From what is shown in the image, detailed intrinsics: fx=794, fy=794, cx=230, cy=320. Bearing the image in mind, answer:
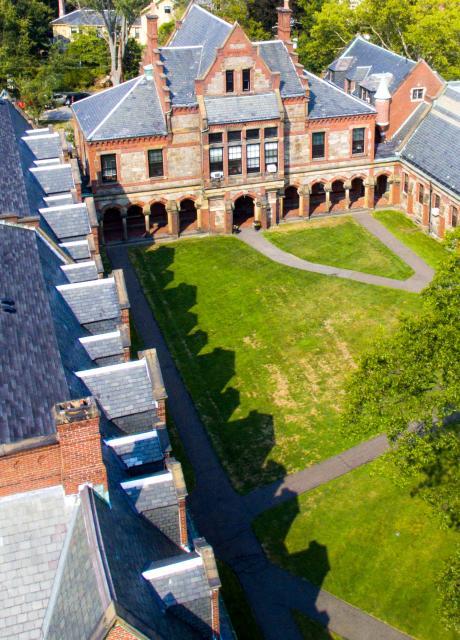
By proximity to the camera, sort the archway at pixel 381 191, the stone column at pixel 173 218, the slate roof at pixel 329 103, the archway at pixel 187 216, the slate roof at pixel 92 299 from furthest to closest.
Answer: the archway at pixel 381 191 → the archway at pixel 187 216 → the slate roof at pixel 329 103 → the stone column at pixel 173 218 → the slate roof at pixel 92 299

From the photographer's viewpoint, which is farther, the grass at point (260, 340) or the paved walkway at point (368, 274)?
the paved walkway at point (368, 274)

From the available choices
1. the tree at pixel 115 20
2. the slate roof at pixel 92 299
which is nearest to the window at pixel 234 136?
the slate roof at pixel 92 299

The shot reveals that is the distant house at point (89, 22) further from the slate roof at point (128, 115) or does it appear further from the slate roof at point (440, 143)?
the slate roof at point (440, 143)

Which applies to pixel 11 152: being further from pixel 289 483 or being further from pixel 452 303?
pixel 452 303

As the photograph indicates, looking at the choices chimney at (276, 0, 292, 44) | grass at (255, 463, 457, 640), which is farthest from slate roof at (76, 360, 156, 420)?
chimney at (276, 0, 292, 44)

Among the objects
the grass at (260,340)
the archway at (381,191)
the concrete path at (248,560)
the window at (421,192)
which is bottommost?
the concrete path at (248,560)

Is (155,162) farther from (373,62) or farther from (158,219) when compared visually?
(373,62)

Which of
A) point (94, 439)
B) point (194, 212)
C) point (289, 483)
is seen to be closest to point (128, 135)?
point (194, 212)
